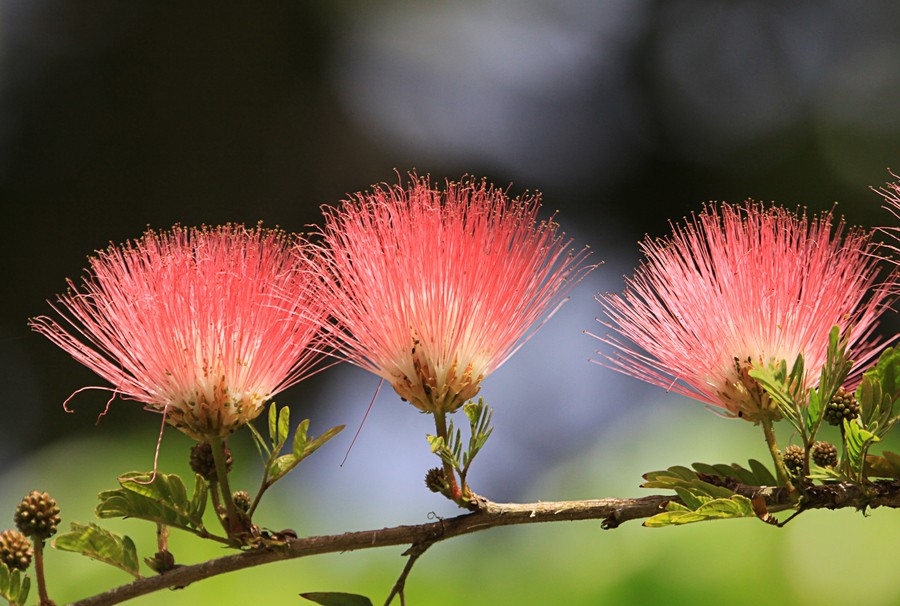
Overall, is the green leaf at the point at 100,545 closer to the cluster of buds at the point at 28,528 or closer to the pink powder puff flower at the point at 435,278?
the cluster of buds at the point at 28,528

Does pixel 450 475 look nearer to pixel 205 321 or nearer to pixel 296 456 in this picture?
pixel 296 456

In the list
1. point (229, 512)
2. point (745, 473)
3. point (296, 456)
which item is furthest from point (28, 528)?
point (745, 473)

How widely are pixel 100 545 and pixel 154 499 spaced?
109mm

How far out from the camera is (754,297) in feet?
4.36

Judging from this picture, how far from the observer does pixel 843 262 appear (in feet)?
4.38

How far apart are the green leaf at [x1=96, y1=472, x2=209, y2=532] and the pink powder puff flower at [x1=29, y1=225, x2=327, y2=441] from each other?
84 millimetres

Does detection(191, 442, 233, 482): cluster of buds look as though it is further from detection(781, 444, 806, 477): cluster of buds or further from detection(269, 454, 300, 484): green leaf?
detection(781, 444, 806, 477): cluster of buds

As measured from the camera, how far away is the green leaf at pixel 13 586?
1.32m

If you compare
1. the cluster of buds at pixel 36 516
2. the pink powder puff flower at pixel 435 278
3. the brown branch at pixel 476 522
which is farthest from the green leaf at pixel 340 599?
the cluster of buds at pixel 36 516

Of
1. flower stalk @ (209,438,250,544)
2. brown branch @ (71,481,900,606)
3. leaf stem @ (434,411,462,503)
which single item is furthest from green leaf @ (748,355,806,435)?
flower stalk @ (209,438,250,544)

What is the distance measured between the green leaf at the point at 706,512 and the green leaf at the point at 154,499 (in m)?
0.63

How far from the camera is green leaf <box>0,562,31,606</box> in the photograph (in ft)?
4.33

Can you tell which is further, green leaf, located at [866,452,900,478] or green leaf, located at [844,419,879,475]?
green leaf, located at [866,452,900,478]

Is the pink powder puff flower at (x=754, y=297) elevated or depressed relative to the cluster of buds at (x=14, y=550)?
elevated
